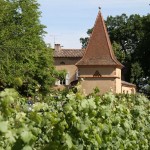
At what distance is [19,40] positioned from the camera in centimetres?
4709

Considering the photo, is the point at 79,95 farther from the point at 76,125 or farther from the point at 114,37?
the point at 114,37

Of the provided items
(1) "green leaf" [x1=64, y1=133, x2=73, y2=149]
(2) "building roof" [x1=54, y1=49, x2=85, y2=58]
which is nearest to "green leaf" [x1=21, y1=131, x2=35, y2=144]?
(1) "green leaf" [x1=64, y1=133, x2=73, y2=149]

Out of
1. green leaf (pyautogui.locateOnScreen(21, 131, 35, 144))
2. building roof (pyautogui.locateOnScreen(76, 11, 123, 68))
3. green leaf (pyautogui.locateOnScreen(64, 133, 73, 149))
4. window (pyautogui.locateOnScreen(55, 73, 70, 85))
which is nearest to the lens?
green leaf (pyautogui.locateOnScreen(21, 131, 35, 144))

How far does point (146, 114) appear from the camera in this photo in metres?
10.1

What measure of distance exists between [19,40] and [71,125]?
41635 millimetres

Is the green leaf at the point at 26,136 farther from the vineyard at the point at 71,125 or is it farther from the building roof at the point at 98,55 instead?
the building roof at the point at 98,55

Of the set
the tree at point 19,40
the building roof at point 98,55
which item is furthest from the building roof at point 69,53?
the tree at point 19,40

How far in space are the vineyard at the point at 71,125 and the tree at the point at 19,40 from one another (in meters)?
35.9

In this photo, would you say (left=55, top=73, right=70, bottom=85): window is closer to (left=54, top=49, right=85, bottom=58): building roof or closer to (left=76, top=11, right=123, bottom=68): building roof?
(left=54, top=49, right=85, bottom=58): building roof

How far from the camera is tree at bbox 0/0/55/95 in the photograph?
151ft

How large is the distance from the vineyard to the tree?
3589 cm

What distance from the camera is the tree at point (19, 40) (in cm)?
4603

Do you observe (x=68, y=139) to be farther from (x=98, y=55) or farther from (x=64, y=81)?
(x=64, y=81)

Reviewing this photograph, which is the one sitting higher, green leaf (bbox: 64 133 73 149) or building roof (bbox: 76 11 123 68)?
building roof (bbox: 76 11 123 68)
